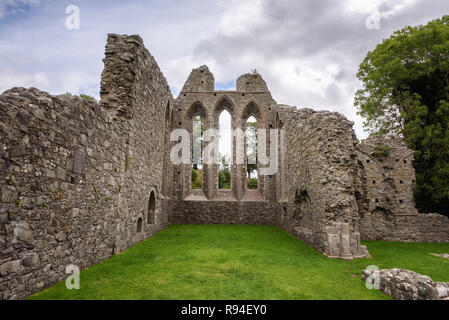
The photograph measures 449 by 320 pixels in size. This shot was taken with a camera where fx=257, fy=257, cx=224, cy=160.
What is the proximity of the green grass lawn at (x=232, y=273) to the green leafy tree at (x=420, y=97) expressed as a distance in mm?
4459

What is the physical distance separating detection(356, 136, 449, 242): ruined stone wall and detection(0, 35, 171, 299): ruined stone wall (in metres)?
8.04

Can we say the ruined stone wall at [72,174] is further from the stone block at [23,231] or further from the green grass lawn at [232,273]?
the green grass lawn at [232,273]

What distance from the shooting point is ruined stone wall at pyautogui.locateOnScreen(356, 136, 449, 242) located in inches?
384

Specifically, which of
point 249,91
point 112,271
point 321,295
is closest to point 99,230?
point 112,271

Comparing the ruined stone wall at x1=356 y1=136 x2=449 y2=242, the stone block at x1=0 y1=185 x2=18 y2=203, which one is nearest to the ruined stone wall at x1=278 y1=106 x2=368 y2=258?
the ruined stone wall at x1=356 y1=136 x2=449 y2=242

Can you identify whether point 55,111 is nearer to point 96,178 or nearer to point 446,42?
point 96,178

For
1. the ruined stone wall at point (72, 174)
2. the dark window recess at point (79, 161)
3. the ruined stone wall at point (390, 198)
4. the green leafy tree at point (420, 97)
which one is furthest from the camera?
the green leafy tree at point (420, 97)

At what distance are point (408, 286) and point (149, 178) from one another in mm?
7814

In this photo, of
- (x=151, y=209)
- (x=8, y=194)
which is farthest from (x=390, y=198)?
(x=8, y=194)

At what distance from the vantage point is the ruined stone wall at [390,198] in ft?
32.0

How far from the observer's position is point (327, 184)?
6.96 m

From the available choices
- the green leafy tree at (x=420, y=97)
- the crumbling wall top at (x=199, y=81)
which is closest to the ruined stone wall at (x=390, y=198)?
the green leafy tree at (x=420, y=97)

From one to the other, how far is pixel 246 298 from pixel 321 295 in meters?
1.11

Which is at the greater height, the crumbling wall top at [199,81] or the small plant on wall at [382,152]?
the crumbling wall top at [199,81]
